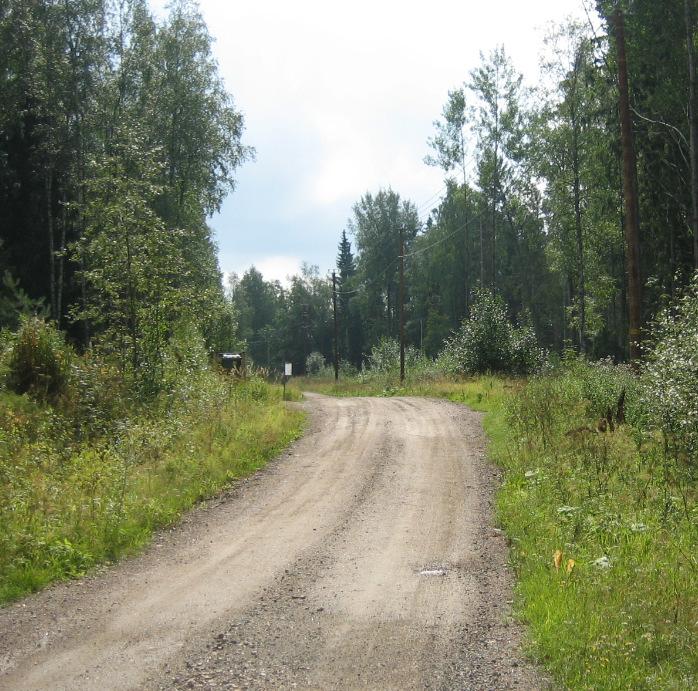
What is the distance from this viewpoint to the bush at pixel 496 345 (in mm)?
29016

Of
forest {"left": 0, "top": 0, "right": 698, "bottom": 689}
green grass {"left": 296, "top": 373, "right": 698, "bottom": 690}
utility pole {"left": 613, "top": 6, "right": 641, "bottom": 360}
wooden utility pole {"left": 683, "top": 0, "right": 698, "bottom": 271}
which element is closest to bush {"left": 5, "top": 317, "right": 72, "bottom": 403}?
forest {"left": 0, "top": 0, "right": 698, "bottom": 689}

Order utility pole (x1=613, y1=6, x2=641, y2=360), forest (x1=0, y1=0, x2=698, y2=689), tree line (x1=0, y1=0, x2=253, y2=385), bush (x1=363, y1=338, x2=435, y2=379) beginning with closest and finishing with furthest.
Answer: forest (x1=0, y1=0, x2=698, y2=689)
utility pole (x1=613, y1=6, x2=641, y2=360)
tree line (x1=0, y1=0, x2=253, y2=385)
bush (x1=363, y1=338, x2=435, y2=379)

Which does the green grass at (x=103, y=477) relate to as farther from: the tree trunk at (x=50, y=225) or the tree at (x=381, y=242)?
the tree at (x=381, y=242)

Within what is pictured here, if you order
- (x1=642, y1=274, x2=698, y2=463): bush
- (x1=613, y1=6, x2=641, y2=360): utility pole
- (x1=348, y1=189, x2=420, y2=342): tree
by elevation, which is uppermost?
(x1=348, y1=189, x2=420, y2=342): tree

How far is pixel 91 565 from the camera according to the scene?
25.6 feet

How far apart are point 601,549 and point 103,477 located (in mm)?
6773

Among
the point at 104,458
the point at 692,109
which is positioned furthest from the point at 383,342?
the point at 104,458

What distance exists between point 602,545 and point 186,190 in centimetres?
2856

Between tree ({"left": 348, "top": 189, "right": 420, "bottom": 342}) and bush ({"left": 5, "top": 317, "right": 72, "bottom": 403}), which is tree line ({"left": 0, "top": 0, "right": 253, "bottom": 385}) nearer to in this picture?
bush ({"left": 5, "top": 317, "right": 72, "bottom": 403})

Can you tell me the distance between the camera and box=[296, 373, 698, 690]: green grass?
4.99 m

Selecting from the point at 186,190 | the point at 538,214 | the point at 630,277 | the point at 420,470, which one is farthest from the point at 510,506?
the point at 538,214

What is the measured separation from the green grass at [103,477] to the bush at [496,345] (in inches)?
554

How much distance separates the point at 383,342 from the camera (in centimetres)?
4434

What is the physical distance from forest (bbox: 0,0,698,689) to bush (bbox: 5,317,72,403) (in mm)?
42
